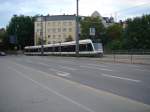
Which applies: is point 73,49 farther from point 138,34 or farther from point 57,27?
point 57,27

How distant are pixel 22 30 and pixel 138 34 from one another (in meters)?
71.3

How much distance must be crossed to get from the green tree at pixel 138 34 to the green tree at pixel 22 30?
62.2 meters

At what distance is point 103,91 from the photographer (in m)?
14.6

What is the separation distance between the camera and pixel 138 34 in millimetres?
91938

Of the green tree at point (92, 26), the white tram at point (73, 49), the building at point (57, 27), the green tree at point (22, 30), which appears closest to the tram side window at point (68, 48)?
the white tram at point (73, 49)

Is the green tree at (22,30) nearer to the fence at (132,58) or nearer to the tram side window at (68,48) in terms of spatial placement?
the tram side window at (68,48)

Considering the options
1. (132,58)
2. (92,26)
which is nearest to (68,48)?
(132,58)

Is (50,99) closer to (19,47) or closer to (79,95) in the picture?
(79,95)

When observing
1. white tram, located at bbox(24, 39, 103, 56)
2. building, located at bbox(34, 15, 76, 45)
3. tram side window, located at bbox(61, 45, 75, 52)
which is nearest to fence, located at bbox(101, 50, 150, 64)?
white tram, located at bbox(24, 39, 103, 56)

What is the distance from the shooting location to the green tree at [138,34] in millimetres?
89062

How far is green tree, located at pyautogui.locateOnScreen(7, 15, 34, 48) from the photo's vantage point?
148 meters

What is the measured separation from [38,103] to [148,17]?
91.1m

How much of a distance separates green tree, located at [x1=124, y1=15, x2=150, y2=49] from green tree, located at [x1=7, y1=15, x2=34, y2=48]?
62.2m

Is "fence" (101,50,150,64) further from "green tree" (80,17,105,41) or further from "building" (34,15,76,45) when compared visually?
"building" (34,15,76,45)
